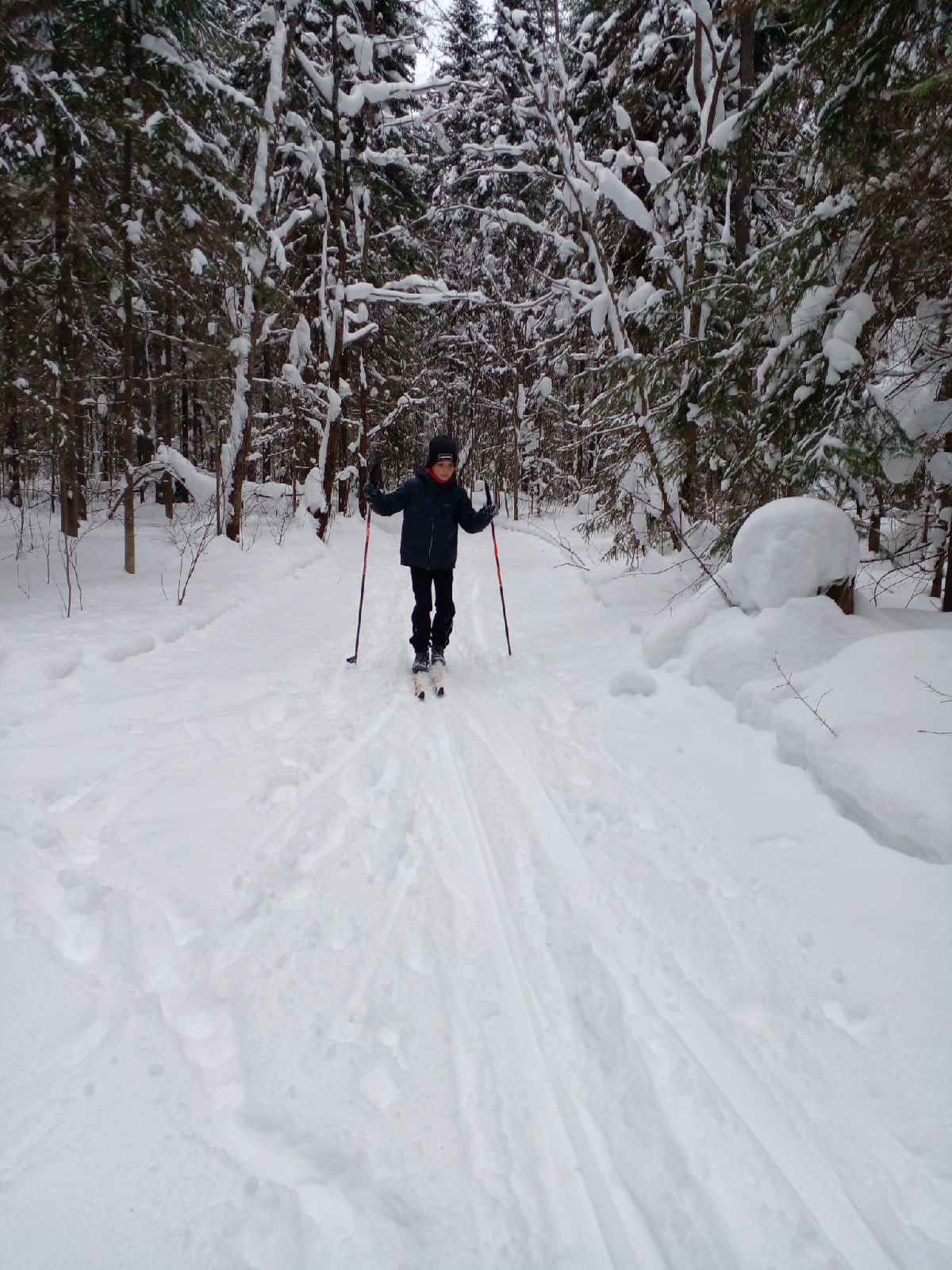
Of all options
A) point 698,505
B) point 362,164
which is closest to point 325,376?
point 362,164

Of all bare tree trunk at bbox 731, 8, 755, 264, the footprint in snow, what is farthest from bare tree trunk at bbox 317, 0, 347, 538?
the footprint in snow

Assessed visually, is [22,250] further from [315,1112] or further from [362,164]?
[315,1112]

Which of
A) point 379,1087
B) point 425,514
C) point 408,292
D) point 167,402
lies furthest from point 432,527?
point 408,292

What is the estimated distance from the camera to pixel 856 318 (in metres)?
4.87

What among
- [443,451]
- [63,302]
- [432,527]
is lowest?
[432,527]

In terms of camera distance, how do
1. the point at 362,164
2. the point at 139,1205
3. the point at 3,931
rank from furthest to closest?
1. the point at 362,164
2. the point at 3,931
3. the point at 139,1205

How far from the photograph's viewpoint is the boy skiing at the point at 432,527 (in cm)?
579

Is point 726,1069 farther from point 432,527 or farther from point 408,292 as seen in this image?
point 408,292

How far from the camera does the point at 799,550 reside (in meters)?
4.90

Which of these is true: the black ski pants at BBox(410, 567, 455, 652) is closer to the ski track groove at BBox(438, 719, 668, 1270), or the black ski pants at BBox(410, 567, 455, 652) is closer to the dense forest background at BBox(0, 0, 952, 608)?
the dense forest background at BBox(0, 0, 952, 608)

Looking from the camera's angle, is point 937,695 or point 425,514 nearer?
point 937,695

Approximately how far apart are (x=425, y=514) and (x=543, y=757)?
8.99 feet

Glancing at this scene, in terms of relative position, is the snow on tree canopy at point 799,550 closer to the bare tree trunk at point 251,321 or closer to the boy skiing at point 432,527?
the boy skiing at point 432,527

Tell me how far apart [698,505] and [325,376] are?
43.9ft
